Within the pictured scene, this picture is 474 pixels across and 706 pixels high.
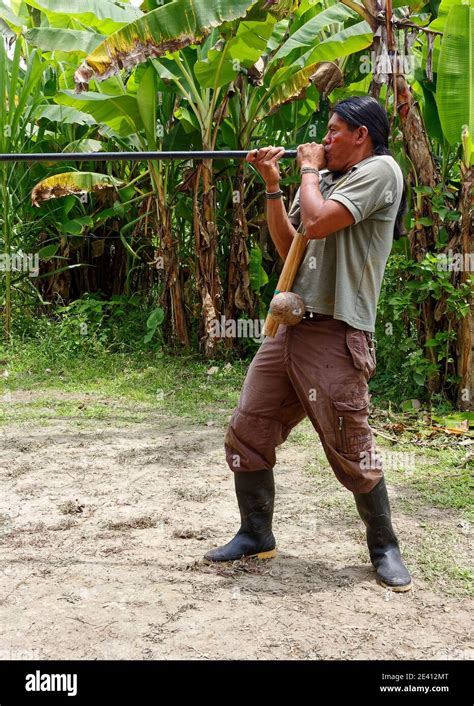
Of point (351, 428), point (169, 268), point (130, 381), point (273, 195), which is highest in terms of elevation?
point (273, 195)

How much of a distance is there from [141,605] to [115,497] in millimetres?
1336

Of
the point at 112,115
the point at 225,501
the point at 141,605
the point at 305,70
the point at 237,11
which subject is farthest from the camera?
the point at 112,115

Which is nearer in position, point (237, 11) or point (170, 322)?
point (237, 11)

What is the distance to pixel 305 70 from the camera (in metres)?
6.73

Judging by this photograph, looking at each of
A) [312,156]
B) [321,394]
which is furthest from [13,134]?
[321,394]

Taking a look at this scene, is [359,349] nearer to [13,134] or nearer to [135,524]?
[135,524]

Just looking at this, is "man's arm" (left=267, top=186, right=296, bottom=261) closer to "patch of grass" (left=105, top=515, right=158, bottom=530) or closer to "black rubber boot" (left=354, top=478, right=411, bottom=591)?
"black rubber boot" (left=354, top=478, right=411, bottom=591)

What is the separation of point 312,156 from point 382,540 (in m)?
1.57

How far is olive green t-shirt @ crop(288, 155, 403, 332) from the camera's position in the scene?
300 centimetres

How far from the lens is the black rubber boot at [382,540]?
126 inches

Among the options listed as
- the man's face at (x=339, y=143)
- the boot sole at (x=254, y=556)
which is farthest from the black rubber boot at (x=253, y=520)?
the man's face at (x=339, y=143)

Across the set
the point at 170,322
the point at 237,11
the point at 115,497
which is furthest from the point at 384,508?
the point at 170,322

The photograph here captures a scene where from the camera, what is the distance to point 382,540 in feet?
10.9
